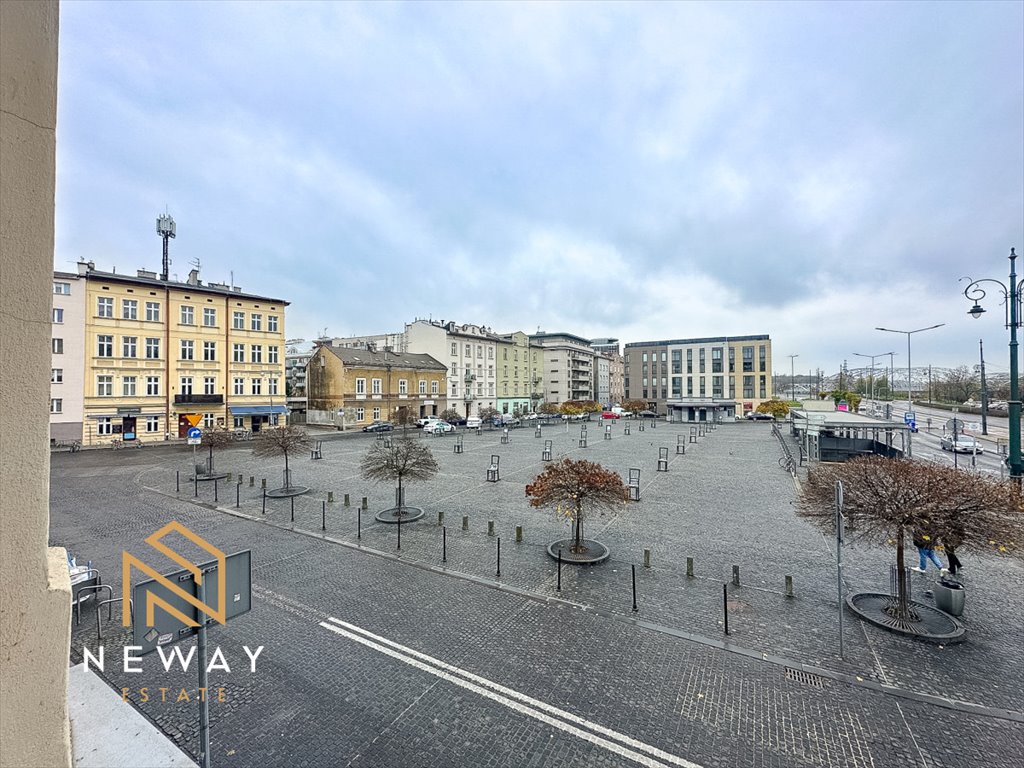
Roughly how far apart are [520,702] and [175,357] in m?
Result: 43.9

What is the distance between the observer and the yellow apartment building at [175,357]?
A: 115 feet

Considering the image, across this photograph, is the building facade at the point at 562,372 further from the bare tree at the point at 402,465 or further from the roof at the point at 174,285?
the bare tree at the point at 402,465

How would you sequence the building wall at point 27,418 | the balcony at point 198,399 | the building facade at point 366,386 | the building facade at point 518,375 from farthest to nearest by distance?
the building facade at point 518,375, the building facade at point 366,386, the balcony at point 198,399, the building wall at point 27,418

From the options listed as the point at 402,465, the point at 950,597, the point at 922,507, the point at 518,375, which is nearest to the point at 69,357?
the point at 402,465

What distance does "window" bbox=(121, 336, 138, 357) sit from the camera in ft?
119

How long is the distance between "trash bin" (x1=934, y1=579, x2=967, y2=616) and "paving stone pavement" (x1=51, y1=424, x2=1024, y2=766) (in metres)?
0.34

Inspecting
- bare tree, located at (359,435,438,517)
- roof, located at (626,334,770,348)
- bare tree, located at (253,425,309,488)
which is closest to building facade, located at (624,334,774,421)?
roof, located at (626,334,770,348)

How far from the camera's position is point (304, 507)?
16.7m

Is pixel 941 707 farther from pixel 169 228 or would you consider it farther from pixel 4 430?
pixel 169 228

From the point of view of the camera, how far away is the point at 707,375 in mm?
78188

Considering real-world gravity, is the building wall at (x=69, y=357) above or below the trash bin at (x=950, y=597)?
above

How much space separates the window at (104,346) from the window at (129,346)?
662 millimetres

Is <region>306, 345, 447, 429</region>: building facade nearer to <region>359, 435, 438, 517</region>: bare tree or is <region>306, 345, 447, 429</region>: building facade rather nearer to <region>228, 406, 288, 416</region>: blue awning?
<region>228, 406, 288, 416</region>: blue awning

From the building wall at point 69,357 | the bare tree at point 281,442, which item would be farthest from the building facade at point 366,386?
the bare tree at point 281,442
